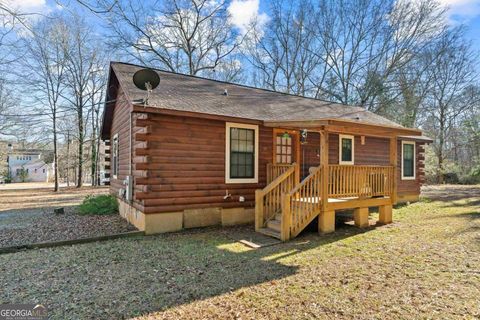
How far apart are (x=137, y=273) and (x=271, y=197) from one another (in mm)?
4018

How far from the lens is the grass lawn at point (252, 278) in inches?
129

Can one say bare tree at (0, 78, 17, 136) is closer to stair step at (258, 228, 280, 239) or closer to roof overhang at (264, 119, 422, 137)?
stair step at (258, 228, 280, 239)

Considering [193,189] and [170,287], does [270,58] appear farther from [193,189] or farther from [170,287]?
[170,287]

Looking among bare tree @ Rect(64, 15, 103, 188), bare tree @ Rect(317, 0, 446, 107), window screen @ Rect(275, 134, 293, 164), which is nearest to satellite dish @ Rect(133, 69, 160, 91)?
window screen @ Rect(275, 134, 293, 164)

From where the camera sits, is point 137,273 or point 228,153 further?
point 228,153

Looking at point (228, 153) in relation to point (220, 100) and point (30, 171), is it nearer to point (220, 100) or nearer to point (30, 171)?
point (220, 100)

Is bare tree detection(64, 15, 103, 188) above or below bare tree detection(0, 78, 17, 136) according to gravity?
above

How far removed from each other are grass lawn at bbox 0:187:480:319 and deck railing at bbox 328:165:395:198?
1285 millimetres

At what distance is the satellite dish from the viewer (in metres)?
6.90

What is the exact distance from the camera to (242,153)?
824 centimetres

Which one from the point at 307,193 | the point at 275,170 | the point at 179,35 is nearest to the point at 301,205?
the point at 307,193

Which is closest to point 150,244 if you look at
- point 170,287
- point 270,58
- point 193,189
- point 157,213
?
point 157,213

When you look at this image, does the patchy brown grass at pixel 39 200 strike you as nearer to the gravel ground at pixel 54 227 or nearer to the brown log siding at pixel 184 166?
the gravel ground at pixel 54 227

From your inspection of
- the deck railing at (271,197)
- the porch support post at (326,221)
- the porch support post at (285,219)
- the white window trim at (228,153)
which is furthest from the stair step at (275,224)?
the white window trim at (228,153)
